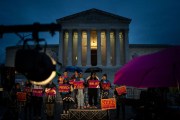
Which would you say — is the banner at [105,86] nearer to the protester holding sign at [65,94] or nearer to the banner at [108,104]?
the protester holding sign at [65,94]

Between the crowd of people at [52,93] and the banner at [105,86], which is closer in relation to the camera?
the crowd of people at [52,93]

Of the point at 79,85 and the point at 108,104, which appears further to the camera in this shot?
the point at 79,85

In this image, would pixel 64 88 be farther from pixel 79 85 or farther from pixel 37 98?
pixel 37 98

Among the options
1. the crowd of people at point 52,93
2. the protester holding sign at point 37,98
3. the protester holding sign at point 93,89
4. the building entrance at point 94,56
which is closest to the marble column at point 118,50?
the building entrance at point 94,56

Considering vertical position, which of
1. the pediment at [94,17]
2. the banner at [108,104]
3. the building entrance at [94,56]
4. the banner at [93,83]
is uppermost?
the pediment at [94,17]

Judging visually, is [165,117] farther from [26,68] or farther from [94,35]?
[94,35]

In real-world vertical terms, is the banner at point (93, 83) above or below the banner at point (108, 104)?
above

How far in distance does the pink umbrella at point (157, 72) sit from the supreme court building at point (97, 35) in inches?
1691

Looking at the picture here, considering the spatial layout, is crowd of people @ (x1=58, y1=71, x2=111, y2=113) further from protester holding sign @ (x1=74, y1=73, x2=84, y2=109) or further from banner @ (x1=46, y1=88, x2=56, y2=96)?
banner @ (x1=46, y1=88, x2=56, y2=96)

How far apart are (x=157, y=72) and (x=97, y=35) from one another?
45121 millimetres

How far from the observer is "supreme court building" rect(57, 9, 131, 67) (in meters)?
48.8

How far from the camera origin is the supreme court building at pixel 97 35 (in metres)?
48.8

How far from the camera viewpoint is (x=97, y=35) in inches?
1949

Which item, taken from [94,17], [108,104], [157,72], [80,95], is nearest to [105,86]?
[80,95]
